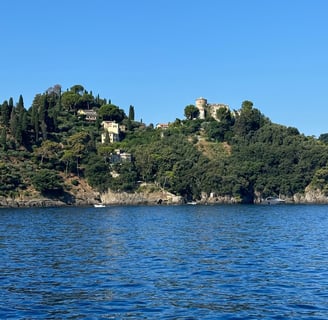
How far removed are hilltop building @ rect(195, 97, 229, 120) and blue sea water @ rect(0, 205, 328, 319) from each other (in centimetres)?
14473

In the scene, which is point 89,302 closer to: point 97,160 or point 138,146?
point 97,160

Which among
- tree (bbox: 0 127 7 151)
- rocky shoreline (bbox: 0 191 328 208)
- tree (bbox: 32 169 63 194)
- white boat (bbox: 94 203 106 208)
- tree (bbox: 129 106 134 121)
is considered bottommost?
white boat (bbox: 94 203 106 208)

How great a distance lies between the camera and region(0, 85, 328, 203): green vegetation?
13675 centimetres

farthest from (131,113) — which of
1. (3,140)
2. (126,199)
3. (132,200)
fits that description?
(3,140)

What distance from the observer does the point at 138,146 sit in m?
159

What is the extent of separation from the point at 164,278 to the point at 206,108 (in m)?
168

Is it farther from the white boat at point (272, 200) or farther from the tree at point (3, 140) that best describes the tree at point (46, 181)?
the white boat at point (272, 200)

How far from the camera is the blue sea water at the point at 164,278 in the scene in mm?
20906

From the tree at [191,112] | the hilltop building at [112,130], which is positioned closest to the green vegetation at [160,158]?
the hilltop building at [112,130]

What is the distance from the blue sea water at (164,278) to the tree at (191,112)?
144215 mm

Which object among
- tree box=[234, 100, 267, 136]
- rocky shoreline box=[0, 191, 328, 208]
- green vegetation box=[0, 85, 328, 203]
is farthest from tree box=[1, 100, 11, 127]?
tree box=[234, 100, 267, 136]

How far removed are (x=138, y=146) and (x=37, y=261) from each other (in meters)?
126

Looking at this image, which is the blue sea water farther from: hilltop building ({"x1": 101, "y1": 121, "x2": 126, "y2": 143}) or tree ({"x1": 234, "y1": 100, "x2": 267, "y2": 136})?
tree ({"x1": 234, "y1": 100, "x2": 267, "y2": 136})

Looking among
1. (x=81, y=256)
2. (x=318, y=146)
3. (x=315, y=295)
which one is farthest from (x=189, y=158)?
(x=315, y=295)
